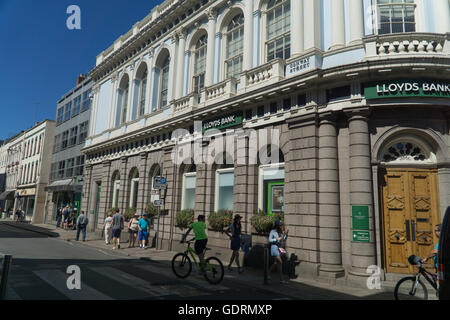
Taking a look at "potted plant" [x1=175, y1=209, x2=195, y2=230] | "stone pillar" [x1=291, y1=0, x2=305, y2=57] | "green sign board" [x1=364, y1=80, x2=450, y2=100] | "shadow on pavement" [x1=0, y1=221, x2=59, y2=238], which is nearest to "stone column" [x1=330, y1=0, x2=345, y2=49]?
"stone pillar" [x1=291, y1=0, x2=305, y2=57]

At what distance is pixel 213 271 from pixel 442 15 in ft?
34.9

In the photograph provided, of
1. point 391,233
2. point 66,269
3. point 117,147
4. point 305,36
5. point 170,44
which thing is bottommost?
point 66,269

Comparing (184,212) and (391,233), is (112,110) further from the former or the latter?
(391,233)

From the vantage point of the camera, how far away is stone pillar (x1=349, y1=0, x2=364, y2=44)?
34.0ft

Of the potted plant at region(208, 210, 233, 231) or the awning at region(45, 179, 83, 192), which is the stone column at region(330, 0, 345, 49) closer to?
the potted plant at region(208, 210, 233, 231)

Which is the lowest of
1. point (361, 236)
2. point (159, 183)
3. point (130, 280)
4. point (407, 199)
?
point (130, 280)

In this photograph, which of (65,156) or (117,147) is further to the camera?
(65,156)

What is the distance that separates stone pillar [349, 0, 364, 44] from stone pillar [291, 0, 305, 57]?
5.72ft

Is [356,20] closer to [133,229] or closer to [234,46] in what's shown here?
[234,46]

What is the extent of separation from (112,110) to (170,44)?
793cm

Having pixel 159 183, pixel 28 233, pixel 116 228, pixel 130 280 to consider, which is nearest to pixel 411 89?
pixel 130 280

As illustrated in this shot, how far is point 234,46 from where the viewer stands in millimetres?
15344

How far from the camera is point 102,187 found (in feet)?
76.8

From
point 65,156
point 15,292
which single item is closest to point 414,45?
point 15,292
